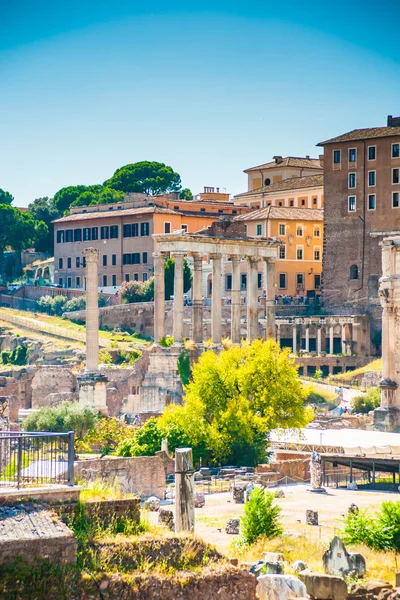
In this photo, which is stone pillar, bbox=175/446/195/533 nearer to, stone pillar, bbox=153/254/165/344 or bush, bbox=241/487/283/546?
bush, bbox=241/487/283/546

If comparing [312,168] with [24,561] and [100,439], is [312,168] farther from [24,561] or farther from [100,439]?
[24,561]

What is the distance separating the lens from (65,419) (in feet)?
157

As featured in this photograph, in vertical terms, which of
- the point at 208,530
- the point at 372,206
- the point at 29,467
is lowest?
the point at 208,530

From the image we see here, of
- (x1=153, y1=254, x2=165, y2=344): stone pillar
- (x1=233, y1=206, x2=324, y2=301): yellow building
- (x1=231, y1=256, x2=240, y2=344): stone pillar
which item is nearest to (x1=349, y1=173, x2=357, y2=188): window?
(x1=233, y1=206, x2=324, y2=301): yellow building

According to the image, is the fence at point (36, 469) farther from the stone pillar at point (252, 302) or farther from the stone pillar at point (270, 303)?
the stone pillar at point (270, 303)

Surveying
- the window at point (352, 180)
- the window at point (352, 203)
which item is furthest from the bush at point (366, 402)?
the window at point (352, 180)

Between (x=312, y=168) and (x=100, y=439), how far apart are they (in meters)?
64.3

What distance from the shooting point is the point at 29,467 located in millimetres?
17562

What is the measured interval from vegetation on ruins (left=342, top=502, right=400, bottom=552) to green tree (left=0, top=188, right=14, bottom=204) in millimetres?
111748

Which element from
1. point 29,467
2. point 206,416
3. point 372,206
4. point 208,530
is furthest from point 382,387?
point 372,206

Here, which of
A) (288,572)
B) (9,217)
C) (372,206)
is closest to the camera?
(288,572)

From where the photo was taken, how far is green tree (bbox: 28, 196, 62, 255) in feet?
381

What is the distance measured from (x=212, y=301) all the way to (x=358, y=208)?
19.3 meters

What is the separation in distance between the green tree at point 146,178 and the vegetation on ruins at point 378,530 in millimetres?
98924
